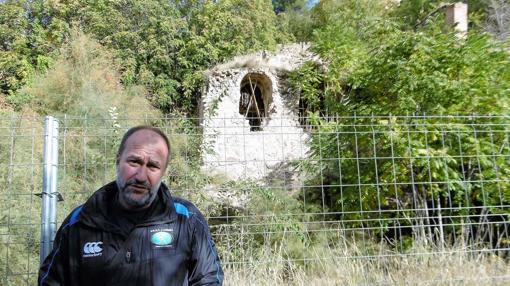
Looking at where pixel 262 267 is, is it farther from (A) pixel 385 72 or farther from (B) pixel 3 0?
(B) pixel 3 0

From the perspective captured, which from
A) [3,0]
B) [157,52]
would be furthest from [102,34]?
[3,0]

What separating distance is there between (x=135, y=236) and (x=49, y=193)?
1.23 metres

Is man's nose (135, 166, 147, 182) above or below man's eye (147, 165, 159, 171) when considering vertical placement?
below

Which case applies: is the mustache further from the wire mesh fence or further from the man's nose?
the wire mesh fence

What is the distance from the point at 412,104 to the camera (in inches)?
193

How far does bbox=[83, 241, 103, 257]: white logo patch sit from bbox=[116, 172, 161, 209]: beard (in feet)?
0.69

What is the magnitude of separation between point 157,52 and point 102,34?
2618 mm

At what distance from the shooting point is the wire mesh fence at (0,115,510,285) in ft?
12.3

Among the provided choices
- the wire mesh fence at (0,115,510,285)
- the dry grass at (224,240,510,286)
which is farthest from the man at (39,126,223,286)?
the dry grass at (224,240,510,286)

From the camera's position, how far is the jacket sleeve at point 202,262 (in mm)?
1795

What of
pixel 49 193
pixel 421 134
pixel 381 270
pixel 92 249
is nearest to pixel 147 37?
pixel 421 134

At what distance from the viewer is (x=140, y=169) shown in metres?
1.75

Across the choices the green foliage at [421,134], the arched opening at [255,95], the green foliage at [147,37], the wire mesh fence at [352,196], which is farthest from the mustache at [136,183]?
the green foliage at [147,37]

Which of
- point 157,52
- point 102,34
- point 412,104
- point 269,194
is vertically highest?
point 102,34
